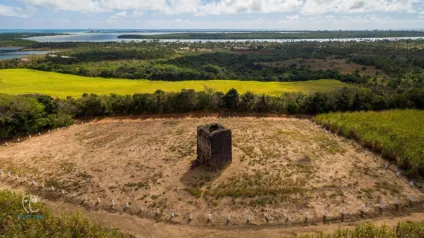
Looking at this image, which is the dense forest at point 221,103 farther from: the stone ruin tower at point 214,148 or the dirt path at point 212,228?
the dirt path at point 212,228

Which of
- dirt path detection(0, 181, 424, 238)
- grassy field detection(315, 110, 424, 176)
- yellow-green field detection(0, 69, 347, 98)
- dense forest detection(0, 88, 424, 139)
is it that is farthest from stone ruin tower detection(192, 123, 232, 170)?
yellow-green field detection(0, 69, 347, 98)

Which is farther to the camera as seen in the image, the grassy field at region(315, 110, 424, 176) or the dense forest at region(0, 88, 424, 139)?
the dense forest at region(0, 88, 424, 139)

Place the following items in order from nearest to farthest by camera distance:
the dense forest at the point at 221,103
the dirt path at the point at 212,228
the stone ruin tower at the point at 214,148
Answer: the dirt path at the point at 212,228 < the stone ruin tower at the point at 214,148 < the dense forest at the point at 221,103

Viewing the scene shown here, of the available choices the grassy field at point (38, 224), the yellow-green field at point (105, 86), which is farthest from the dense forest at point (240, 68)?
the grassy field at point (38, 224)

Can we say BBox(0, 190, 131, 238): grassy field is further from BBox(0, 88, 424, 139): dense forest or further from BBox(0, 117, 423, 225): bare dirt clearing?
BBox(0, 88, 424, 139): dense forest

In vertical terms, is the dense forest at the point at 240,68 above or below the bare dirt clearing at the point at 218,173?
above

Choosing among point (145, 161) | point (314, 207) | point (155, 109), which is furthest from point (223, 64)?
point (314, 207)

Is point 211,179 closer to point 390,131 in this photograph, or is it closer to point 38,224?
point 38,224
